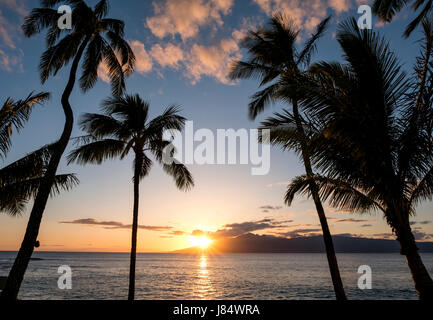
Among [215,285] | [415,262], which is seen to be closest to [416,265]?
[415,262]

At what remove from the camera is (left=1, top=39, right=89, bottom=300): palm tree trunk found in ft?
23.5

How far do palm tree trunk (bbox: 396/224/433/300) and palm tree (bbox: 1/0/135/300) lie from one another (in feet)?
30.6

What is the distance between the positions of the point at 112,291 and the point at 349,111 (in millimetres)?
32783

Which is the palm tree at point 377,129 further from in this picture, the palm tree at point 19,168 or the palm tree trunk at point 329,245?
the palm tree at point 19,168

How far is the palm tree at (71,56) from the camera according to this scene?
25.5ft

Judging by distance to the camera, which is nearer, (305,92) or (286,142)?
(305,92)

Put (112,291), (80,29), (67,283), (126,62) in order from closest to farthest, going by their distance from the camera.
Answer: (80,29), (126,62), (112,291), (67,283)

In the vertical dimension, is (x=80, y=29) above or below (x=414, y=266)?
above

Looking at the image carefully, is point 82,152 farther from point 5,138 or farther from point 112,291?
point 112,291

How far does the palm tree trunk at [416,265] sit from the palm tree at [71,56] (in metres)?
9.32

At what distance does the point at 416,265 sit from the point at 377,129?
9.87 ft

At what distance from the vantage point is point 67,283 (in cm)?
3566
